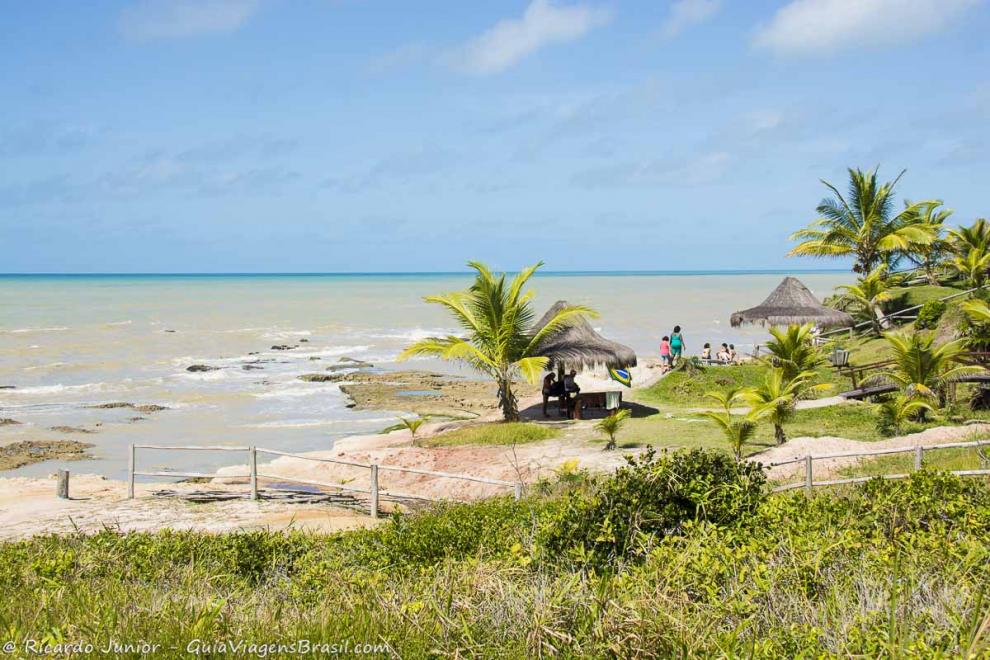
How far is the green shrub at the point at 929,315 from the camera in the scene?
2656 centimetres

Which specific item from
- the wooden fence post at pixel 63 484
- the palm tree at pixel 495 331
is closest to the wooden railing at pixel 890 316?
the palm tree at pixel 495 331

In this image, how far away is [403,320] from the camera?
61.1m

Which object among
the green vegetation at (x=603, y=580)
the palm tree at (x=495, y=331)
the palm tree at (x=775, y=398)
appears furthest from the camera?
the palm tree at (x=495, y=331)

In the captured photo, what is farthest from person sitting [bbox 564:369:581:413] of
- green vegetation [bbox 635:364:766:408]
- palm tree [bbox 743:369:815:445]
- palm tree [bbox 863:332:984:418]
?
palm tree [bbox 863:332:984:418]

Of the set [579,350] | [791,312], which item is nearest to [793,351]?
[579,350]

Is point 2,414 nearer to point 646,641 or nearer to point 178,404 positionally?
point 178,404

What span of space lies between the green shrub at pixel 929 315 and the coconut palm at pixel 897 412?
12.6 metres

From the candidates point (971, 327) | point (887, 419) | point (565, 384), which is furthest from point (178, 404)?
point (971, 327)

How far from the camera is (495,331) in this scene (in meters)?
18.6

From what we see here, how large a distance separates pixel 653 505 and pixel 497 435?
9.58 meters

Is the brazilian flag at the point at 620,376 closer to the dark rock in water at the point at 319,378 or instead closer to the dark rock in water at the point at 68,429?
the dark rock in water at the point at 319,378

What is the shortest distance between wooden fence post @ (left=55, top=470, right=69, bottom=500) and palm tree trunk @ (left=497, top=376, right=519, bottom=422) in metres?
8.79

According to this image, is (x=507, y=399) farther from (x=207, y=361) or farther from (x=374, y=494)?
(x=207, y=361)

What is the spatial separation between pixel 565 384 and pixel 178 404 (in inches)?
512
